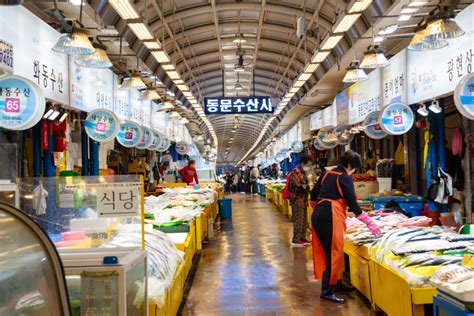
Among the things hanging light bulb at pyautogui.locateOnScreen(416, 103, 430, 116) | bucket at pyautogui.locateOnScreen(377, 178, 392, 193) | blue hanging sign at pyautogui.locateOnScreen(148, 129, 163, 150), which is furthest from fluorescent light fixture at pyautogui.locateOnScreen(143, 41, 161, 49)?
blue hanging sign at pyautogui.locateOnScreen(148, 129, 163, 150)

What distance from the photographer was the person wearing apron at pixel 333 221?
6.52m

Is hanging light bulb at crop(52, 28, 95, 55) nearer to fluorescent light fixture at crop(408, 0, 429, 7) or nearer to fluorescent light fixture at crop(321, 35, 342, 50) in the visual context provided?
fluorescent light fixture at crop(321, 35, 342, 50)

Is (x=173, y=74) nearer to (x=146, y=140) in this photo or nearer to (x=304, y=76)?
(x=146, y=140)

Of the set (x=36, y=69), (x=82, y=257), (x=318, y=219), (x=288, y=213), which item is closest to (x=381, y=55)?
(x=318, y=219)

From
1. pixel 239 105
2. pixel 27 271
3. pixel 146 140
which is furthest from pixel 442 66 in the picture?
pixel 239 105

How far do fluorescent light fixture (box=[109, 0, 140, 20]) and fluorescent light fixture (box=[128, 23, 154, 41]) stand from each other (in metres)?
0.40

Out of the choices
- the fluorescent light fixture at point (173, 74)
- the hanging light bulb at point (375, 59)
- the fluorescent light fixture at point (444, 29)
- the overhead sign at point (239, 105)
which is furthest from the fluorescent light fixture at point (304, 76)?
the fluorescent light fixture at point (444, 29)

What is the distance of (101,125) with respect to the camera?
991cm

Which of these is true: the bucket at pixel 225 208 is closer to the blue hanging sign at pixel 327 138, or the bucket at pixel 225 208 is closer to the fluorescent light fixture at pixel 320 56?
the blue hanging sign at pixel 327 138

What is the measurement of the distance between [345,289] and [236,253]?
369cm

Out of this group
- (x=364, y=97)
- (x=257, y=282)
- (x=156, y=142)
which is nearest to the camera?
(x=257, y=282)

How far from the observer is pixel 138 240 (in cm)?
442

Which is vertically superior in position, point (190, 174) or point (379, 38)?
point (379, 38)

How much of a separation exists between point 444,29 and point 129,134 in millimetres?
7992
